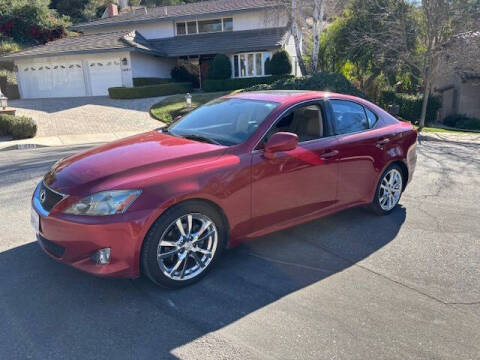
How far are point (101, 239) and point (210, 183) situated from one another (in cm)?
97

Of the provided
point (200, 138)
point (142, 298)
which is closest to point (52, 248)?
point (142, 298)

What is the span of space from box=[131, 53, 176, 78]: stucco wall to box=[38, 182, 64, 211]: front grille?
80.7 feet

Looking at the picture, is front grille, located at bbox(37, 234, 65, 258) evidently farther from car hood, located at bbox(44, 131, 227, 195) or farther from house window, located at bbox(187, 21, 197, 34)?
house window, located at bbox(187, 21, 197, 34)

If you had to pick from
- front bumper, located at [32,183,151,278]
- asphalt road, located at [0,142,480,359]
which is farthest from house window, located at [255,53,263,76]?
front bumper, located at [32,183,151,278]

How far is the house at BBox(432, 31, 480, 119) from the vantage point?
50.0 feet

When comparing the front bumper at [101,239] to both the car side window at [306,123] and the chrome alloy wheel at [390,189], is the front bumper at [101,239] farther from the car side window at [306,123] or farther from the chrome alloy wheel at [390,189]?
the chrome alloy wheel at [390,189]

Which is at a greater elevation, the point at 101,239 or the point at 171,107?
the point at 101,239

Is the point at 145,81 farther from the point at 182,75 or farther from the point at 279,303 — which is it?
the point at 279,303

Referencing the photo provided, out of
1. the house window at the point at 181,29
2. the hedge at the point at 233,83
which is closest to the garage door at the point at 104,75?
the hedge at the point at 233,83

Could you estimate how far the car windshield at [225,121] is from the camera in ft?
12.5

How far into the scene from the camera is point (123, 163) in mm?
3328

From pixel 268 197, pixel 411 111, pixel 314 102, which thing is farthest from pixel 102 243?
pixel 411 111

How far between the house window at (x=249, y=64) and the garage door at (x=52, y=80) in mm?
10955

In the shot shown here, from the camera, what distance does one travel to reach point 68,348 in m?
2.54
